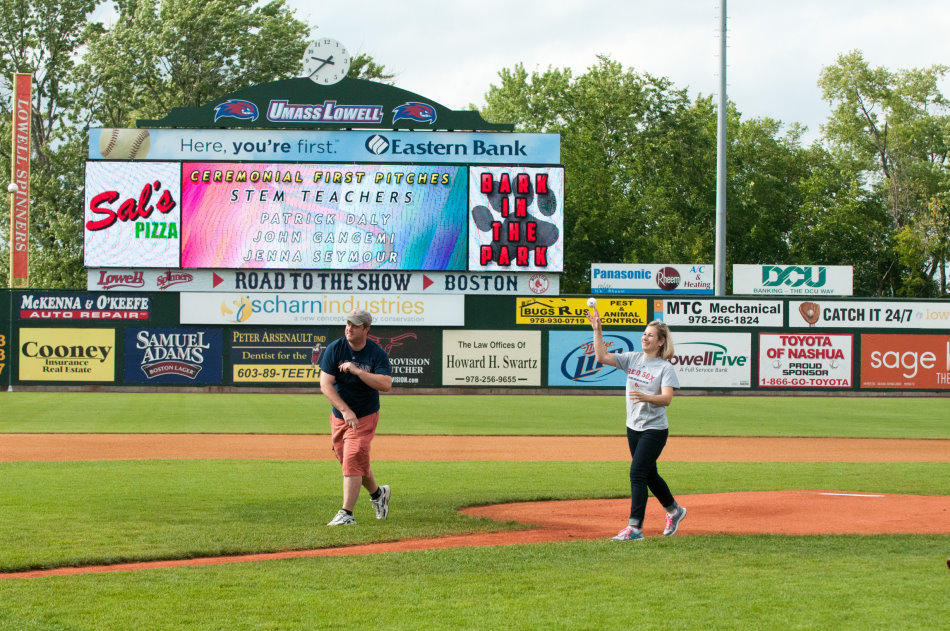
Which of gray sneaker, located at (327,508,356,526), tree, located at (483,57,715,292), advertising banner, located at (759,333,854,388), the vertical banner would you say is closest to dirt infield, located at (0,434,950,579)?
gray sneaker, located at (327,508,356,526)

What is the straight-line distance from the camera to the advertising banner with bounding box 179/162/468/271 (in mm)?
30234

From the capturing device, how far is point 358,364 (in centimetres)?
805

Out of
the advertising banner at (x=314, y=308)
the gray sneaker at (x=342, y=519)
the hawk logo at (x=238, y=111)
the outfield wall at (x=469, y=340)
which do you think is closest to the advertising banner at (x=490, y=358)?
the outfield wall at (x=469, y=340)

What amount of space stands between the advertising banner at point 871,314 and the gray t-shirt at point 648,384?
2613 cm

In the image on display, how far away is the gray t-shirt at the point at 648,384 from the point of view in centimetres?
761

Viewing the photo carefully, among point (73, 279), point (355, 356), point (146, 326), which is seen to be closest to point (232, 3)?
point (73, 279)

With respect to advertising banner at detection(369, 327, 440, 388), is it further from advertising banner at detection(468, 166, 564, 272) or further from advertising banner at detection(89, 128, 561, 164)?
advertising banner at detection(89, 128, 561, 164)

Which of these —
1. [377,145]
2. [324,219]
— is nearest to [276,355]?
[324,219]

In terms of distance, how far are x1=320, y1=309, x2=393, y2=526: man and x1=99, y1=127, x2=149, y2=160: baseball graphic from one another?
24.5 meters

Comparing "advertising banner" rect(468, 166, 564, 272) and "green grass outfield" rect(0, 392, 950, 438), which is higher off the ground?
"advertising banner" rect(468, 166, 564, 272)

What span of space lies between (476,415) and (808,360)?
13.5 meters

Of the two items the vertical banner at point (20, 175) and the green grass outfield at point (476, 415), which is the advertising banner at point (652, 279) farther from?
the vertical banner at point (20, 175)

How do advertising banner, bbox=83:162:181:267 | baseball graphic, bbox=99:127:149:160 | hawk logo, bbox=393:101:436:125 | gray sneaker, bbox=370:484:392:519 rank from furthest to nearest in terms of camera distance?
1. hawk logo, bbox=393:101:436:125
2. baseball graphic, bbox=99:127:149:160
3. advertising banner, bbox=83:162:181:267
4. gray sneaker, bbox=370:484:392:519

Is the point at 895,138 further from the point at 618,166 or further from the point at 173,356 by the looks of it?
the point at 173,356
